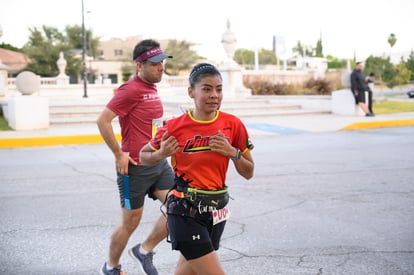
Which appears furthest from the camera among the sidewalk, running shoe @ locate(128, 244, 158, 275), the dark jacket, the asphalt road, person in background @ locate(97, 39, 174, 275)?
the dark jacket

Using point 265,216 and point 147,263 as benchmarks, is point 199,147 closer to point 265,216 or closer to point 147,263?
point 147,263

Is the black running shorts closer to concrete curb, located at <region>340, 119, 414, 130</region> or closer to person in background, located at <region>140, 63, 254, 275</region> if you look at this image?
person in background, located at <region>140, 63, 254, 275</region>

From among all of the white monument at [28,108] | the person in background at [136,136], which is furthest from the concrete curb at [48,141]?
the person in background at [136,136]

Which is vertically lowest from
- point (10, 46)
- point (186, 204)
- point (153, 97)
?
point (186, 204)

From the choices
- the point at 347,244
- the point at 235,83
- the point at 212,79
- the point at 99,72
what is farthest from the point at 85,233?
the point at 99,72

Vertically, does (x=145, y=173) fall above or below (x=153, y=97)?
below

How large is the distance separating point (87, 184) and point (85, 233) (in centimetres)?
273

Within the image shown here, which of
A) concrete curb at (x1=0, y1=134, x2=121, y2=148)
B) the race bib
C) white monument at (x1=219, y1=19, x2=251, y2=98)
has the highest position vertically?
white monument at (x1=219, y1=19, x2=251, y2=98)

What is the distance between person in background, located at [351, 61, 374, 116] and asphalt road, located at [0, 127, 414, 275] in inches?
367

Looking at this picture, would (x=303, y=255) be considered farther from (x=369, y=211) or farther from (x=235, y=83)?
(x=235, y=83)

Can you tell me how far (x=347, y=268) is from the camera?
14.8 feet

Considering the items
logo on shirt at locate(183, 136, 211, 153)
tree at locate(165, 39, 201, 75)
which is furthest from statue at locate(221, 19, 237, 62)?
tree at locate(165, 39, 201, 75)

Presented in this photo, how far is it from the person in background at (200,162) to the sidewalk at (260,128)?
11.1 meters

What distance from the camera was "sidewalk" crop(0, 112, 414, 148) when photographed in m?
13.7
